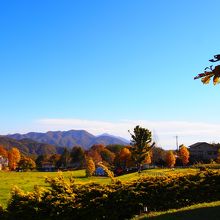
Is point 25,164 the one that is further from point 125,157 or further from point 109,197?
point 109,197

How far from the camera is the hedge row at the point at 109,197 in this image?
1463cm

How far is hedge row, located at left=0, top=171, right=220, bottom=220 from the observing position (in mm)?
14633

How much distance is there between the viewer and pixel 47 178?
15797mm

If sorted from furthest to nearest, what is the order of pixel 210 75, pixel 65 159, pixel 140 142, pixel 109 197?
pixel 65 159 < pixel 140 142 < pixel 109 197 < pixel 210 75

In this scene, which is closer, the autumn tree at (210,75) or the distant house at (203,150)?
the autumn tree at (210,75)

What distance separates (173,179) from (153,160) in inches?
3949

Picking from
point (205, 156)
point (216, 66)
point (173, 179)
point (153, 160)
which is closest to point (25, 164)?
point (153, 160)

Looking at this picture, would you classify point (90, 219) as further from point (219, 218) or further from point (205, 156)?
point (205, 156)

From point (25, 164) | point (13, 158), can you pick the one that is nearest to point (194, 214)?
point (25, 164)

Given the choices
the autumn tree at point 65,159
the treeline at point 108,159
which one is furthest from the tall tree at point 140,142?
the autumn tree at point 65,159

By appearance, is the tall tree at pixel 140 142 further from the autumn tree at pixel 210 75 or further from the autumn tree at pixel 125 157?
the autumn tree at pixel 210 75

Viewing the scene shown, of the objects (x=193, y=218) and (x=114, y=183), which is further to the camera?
(x=114, y=183)

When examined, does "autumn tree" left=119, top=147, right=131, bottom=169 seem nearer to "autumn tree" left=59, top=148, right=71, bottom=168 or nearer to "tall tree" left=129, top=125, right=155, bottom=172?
"tall tree" left=129, top=125, right=155, bottom=172

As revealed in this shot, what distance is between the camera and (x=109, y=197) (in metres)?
15.7
